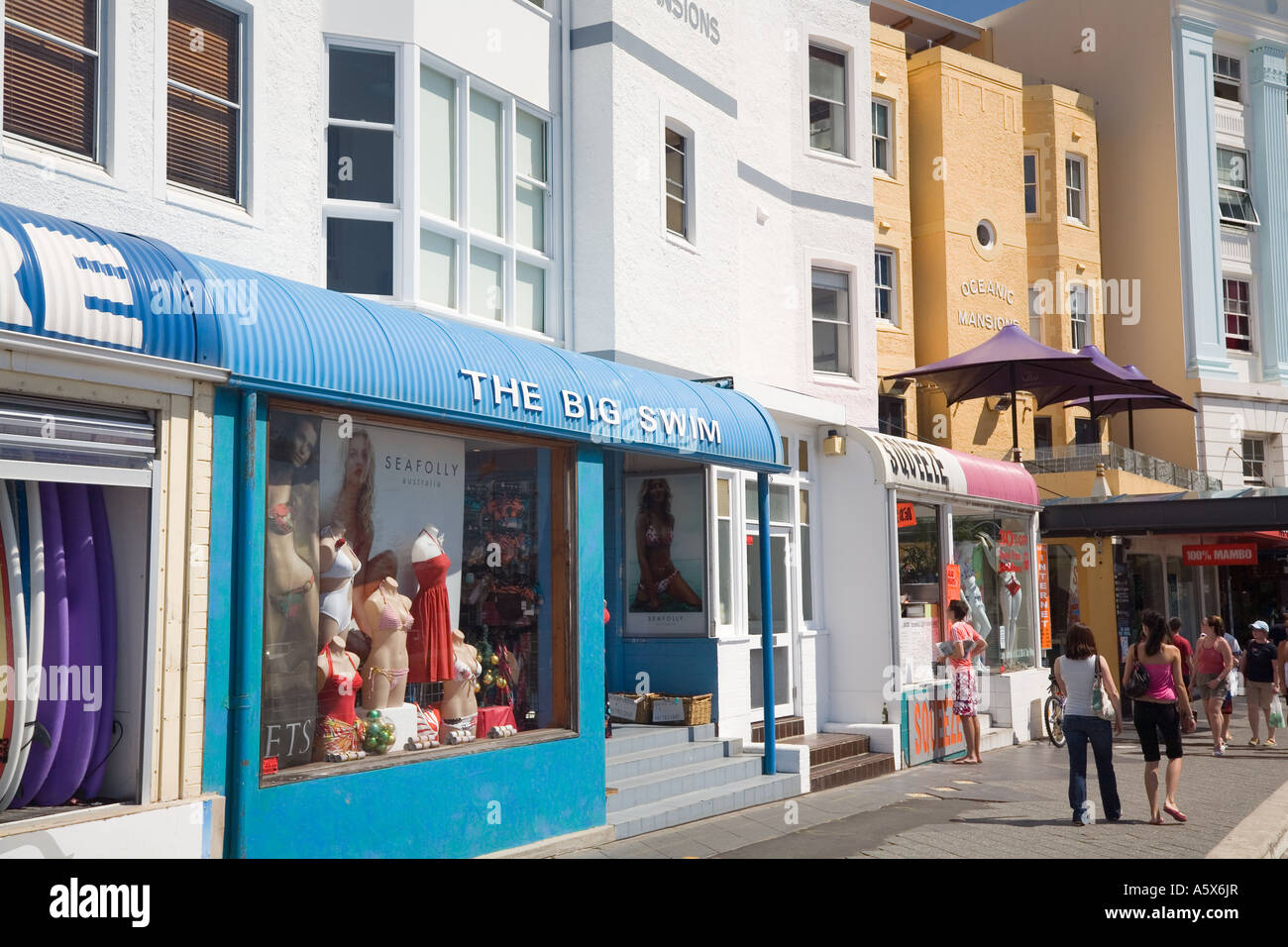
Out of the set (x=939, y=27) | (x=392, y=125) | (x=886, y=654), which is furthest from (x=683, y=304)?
(x=939, y=27)

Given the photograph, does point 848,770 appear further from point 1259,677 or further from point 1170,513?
point 1170,513

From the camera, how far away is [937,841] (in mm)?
9727

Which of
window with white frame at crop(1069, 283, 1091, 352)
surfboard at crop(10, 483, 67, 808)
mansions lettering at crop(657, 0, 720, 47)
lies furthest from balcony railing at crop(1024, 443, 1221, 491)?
surfboard at crop(10, 483, 67, 808)

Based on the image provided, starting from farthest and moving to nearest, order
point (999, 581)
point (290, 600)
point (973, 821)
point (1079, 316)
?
point (1079, 316) → point (999, 581) → point (973, 821) → point (290, 600)

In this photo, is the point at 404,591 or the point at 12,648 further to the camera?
the point at 404,591

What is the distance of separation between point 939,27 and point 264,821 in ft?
104

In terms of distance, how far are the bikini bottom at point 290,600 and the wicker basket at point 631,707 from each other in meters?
5.29

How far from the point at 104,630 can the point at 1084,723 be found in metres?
7.94

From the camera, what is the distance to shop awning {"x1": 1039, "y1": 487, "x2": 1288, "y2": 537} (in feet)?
62.3

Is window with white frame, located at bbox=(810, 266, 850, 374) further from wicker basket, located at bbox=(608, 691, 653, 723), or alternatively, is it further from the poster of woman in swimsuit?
wicker basket, located at bbox=(608, 691, 653, 723)

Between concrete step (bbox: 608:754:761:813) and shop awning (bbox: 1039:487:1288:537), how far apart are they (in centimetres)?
1052

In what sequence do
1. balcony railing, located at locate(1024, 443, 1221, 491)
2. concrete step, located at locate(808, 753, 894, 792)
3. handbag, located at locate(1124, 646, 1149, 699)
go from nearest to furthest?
handbag, located at locate(1124, 646, 1149, 699) < concrete step, located at locate(808, 753, 894, 792) < balcony railing, located at locate(1024, 443, 1221, 491)

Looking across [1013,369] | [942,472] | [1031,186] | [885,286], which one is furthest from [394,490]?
[1031,186]

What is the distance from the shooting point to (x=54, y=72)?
7.91m
